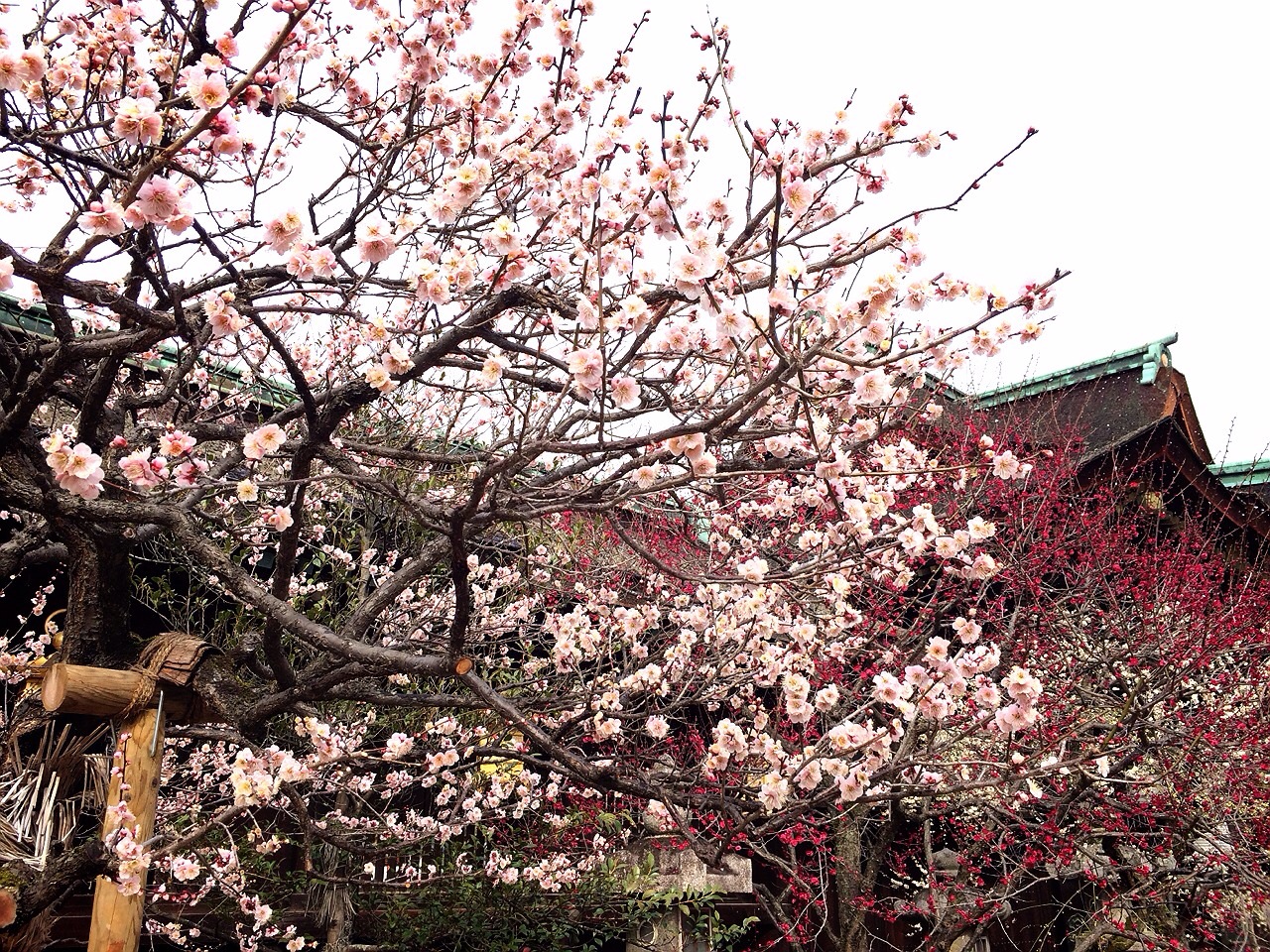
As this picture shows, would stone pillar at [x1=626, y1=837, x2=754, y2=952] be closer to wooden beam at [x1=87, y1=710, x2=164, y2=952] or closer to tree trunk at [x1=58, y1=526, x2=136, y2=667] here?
wooden beam at [x1=87, y1=710, x2=164, y2=952]

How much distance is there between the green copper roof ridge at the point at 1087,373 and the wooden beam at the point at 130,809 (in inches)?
362

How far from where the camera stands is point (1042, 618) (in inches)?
317

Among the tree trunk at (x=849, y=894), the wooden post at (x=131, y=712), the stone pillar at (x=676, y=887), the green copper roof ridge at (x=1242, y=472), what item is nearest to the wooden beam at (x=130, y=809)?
the wooden post at (x=131, y=712)

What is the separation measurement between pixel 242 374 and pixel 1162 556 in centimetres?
858

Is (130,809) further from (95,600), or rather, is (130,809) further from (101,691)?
(95,600)

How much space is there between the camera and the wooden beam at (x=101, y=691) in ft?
12.4

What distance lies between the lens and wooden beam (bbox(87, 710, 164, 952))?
12.6 ft

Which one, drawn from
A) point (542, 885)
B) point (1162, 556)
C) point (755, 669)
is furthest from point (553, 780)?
point (1162, 556)

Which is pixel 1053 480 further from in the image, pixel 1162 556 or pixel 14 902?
pixel 14 902

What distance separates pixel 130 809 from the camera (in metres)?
3.93

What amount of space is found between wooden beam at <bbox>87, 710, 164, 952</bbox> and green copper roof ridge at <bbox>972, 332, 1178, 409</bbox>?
362 inches

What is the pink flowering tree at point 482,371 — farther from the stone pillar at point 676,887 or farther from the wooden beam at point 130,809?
the stone pillar at point 676,887

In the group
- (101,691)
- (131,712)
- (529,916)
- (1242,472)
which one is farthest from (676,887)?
(1242,472)

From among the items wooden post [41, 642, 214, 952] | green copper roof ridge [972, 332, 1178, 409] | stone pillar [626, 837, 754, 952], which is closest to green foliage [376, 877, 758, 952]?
stone pillar [626, 837, 754, 952]
